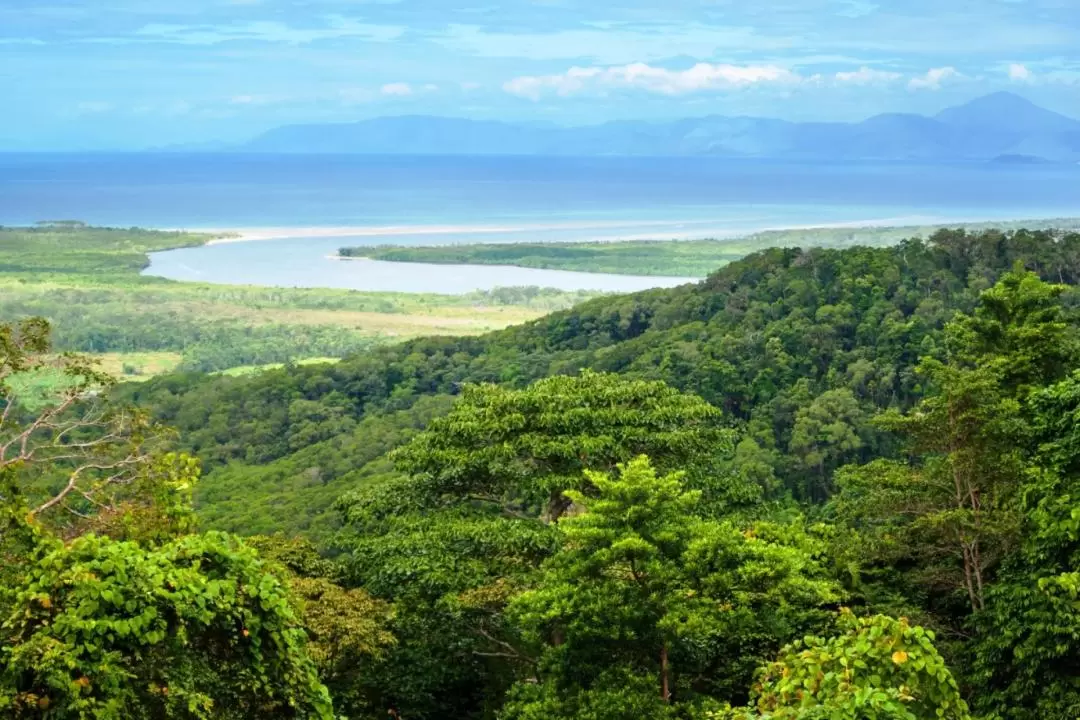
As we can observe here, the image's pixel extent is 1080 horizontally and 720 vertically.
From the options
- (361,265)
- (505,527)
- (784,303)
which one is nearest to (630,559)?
(505,527)

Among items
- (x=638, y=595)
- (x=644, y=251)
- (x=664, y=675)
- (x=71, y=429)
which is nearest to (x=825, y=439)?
(x=664, y=675)

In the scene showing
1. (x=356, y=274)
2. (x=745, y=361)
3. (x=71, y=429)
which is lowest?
(x=745, y=361)

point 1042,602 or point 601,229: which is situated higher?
point 601,229

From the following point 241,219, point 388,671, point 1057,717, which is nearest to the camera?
point 1057,717

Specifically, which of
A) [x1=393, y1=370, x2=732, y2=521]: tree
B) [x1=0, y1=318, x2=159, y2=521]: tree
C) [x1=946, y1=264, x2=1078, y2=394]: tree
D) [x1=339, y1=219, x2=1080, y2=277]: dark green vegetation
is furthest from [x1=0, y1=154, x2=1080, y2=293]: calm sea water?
[x1=0, y1=318, x2=159, y2=521]: tree

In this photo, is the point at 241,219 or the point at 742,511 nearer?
the point at 742,511

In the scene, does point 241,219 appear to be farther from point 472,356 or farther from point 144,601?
point 144,601

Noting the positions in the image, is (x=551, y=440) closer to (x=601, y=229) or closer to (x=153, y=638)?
(x=153, y=638)
